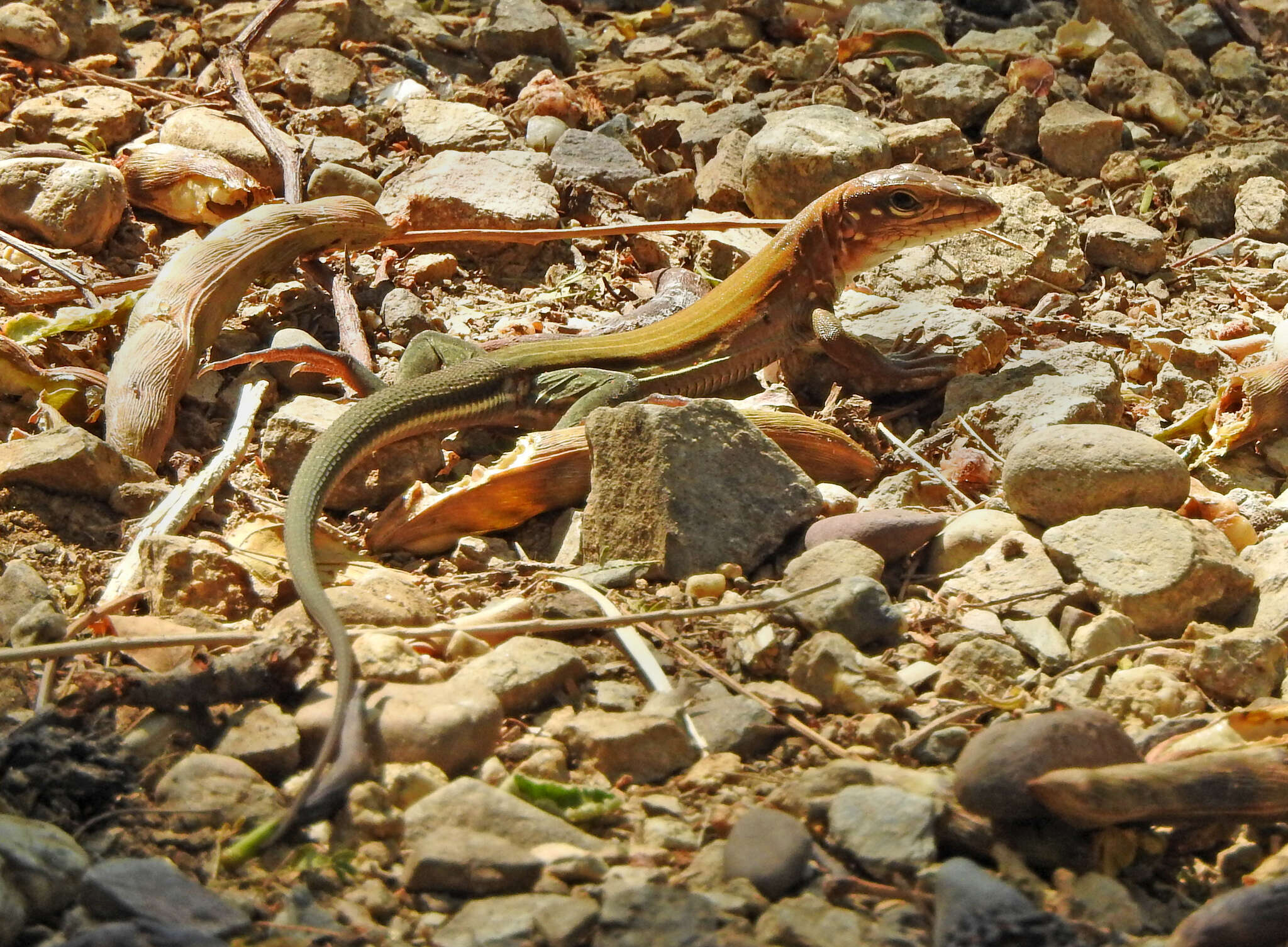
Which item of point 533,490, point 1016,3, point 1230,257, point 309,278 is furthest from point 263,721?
point 1016,3

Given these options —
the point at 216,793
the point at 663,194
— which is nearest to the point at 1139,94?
the point at 663,194

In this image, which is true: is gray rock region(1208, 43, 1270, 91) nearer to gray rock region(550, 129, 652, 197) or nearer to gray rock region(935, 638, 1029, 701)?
gray rock region(550, 129, 652, 197)

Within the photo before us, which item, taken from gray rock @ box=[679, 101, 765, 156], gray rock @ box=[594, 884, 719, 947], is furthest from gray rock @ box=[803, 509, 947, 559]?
gray rock @ box=[679, 101, 765, 156]

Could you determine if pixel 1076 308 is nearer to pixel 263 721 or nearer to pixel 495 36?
pixel 495 36

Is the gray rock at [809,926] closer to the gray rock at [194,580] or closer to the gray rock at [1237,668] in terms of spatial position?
the gray rock at [1237,668]

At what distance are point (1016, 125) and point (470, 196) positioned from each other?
3.10 meters

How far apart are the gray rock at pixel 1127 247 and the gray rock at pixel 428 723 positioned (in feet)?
14.3

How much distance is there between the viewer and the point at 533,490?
3941 millimetres

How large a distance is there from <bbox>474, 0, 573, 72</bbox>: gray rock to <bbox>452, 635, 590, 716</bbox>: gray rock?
17.1ft

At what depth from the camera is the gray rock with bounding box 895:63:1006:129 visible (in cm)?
693

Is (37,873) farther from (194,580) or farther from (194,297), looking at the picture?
(194,297)

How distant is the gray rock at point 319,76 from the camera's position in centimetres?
664

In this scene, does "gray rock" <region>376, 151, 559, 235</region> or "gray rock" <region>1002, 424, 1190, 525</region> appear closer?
"gray rock" <region>1002, 424, 1190, 525</region>

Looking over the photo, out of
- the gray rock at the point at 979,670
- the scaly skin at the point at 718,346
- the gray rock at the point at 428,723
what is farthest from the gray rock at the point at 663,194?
the gray rock at the point at 428,723
